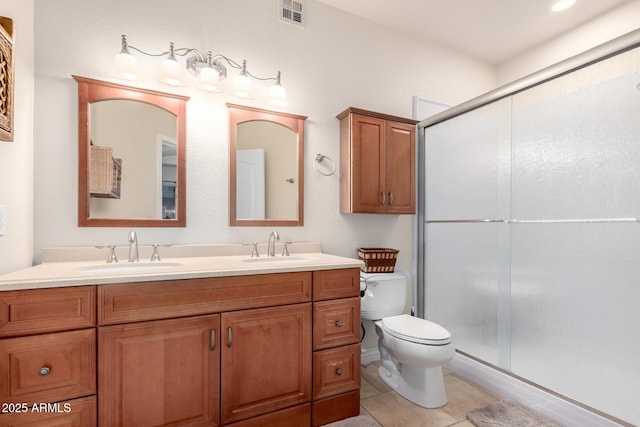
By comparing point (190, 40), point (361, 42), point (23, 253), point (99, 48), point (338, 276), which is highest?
point (361, 42)

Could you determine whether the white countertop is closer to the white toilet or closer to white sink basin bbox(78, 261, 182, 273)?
white sink basin bbox(78, 261, 182, 273)

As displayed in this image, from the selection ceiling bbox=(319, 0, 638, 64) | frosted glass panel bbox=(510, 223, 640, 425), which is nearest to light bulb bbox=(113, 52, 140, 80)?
ceiling bbox=(319, 0, 638, 64)

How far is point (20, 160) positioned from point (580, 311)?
293 cm

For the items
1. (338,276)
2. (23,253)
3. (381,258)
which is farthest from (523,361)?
(23,253)

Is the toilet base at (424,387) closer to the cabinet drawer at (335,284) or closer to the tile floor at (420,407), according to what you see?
the tile floor at (420,407)

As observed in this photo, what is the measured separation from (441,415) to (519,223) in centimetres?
128

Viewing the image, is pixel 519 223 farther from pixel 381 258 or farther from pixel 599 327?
pixel 381 258

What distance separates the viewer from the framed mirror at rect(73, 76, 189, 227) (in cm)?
162

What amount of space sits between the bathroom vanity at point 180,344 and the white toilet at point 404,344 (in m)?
0.33

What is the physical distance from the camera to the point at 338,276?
1648 mm

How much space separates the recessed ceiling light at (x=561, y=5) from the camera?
221 cm

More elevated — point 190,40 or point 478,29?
point 478,29

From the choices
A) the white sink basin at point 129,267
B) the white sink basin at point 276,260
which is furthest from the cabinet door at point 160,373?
the white sink basin at point 276,260

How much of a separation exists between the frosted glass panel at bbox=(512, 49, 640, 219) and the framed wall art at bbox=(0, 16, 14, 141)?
8.58ft
